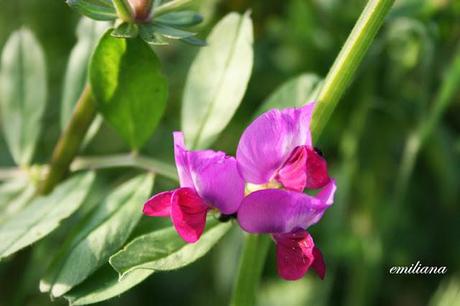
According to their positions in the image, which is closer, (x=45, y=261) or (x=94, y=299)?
(x=94, y=299)

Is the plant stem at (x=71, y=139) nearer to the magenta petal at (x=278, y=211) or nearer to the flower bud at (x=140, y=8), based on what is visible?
the flower bud at (x=140, y=8)

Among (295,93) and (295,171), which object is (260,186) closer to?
(295,171)

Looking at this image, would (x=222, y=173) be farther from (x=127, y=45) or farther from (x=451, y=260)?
(x=451, y=260)

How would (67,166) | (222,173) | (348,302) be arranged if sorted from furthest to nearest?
(348,302) < (67,166) < (222,173)

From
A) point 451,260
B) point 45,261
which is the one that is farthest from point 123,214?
point 451,260

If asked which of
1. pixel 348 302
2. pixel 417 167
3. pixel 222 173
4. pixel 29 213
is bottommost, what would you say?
pixel 348 302
